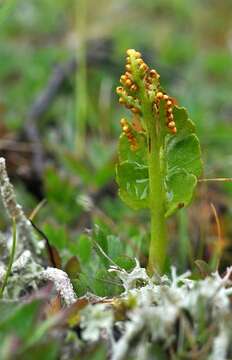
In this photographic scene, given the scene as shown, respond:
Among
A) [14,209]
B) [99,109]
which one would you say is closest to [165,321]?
[14,209]

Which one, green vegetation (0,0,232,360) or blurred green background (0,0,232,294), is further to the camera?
blurred green background (0,0,232,294)

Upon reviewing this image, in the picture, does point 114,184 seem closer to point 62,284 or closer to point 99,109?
point 99,109

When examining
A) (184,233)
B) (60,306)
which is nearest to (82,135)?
(184,233)

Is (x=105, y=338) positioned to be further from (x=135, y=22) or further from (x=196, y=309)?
(x=135, y=22)

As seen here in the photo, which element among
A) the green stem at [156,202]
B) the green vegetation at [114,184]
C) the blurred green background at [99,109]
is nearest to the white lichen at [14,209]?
the green vegetation at [114,184]

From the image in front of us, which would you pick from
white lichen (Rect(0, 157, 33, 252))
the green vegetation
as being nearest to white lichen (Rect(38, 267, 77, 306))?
the green vegetation

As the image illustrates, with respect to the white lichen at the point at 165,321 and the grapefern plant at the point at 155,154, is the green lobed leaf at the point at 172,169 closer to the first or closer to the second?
the grapefern plant at the point at 155,154

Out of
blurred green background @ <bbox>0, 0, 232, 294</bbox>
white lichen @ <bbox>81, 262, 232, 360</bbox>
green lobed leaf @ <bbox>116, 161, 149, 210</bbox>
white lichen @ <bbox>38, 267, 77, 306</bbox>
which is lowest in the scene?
blurred green background @ <bbox>0, 0, 232, 294</bbox>

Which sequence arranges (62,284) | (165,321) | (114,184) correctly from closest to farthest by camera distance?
1. (165,321)
2. (62,284)
3. (114,184)

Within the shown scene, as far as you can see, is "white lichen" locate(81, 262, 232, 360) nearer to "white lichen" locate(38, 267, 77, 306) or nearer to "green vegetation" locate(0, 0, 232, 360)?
"green vegetation" locate(0, 0, 232, 360)
